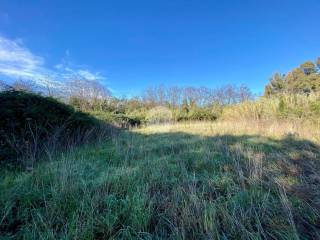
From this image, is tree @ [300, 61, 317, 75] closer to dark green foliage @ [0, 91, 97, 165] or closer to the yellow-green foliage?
the yellow-green foliage

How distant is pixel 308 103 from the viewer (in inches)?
270

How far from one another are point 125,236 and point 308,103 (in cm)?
812

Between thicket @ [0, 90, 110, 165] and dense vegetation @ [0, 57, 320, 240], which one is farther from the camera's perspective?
thicket @ [0, 90, 110, 165]

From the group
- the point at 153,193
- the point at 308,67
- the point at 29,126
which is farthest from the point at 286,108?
the point at 308,67

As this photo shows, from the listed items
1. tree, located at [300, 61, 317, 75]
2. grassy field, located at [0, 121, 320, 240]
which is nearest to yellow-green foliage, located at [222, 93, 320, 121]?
Answer: grassy field, located at [0, 121, 320, 240]

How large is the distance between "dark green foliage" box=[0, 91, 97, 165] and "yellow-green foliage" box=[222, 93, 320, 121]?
22.7 feet

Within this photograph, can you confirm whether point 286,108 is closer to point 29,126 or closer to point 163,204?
point 163,204

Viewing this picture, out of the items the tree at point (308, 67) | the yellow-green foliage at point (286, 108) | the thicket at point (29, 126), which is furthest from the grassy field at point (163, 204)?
the tree at point (308, 67)

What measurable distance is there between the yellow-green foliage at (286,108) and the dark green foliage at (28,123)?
6.91 m

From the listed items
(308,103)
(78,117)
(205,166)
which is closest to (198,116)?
(308,103)

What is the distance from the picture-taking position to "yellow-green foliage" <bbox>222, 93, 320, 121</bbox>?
6598mm

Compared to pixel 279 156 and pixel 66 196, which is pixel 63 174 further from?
pixel 279 156

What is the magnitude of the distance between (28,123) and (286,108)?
8.46 meters

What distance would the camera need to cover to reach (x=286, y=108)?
7.25 m
